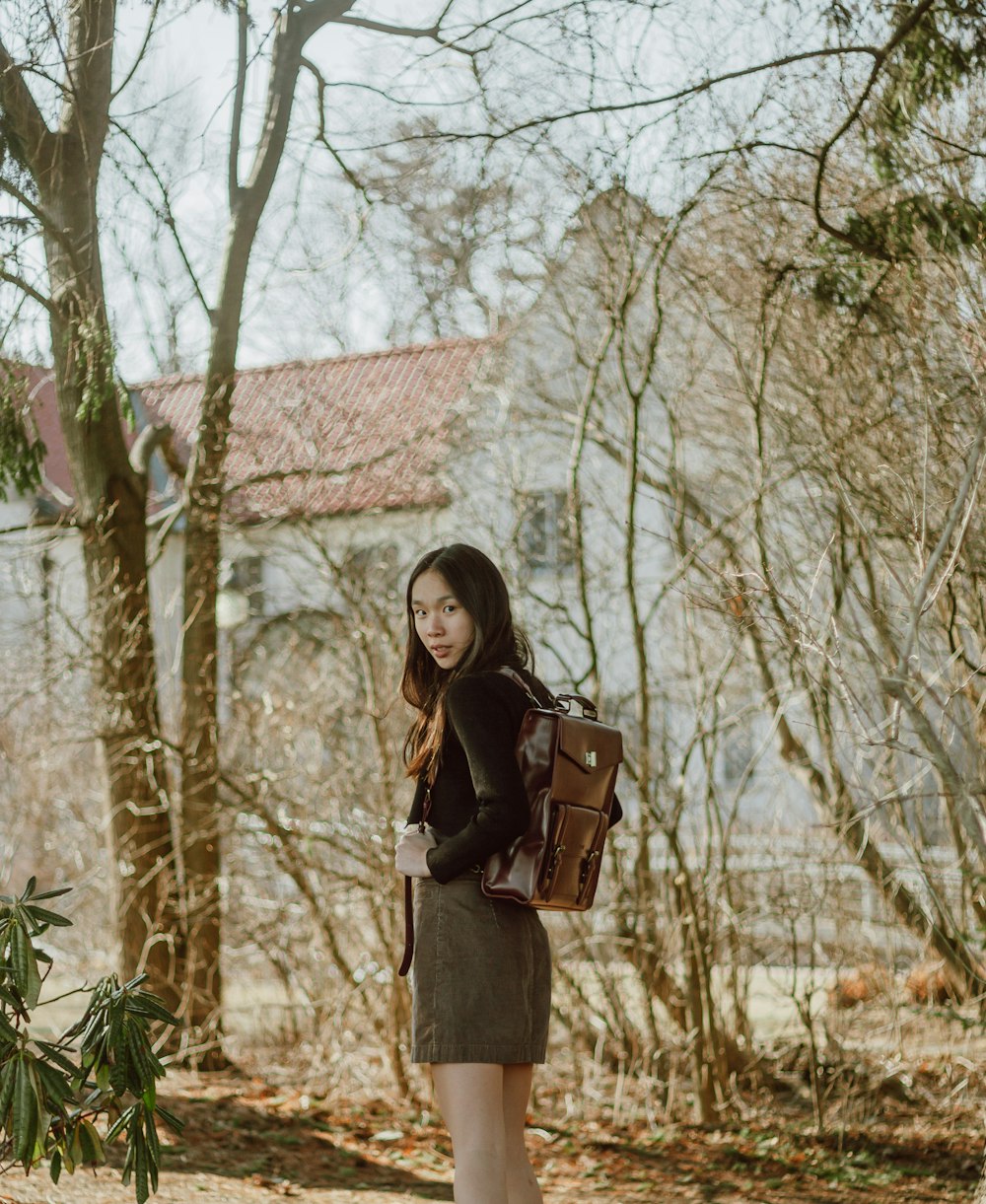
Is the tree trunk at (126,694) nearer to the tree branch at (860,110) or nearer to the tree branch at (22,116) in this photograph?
the tree branch at (22,116)

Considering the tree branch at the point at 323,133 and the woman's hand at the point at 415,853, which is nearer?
the woman's hand at the point at 415,853

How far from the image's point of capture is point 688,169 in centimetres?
535

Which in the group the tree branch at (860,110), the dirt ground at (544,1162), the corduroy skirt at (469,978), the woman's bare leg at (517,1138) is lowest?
the dirt ground at (544,1162)

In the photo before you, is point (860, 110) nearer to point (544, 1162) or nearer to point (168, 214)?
point (168, 214)

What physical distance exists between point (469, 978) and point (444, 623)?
2.48 ft

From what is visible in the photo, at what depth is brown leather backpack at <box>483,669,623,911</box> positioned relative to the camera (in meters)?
2.73

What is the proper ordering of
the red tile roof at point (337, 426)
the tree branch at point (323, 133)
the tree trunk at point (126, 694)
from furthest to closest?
the red tile roof at point (337, 426) → the tree trunk at point (126, 694) → the tree branch at point (323, 133)

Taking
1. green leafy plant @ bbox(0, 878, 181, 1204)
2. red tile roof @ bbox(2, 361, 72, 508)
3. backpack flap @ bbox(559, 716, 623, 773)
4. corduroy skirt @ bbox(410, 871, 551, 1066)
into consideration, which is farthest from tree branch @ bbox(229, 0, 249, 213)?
corduroy skirt @ bbox(410, 871, 551, 1066)

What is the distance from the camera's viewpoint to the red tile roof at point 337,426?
6.54m

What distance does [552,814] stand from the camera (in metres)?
2.76

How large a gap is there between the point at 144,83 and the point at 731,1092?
15.9 ft

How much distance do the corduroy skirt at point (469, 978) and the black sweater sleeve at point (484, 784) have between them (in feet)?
0.26

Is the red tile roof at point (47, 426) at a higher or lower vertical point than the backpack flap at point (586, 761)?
higher

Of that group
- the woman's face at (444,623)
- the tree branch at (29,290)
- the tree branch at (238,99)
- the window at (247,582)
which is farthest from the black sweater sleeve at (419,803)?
the window at (247,582)
